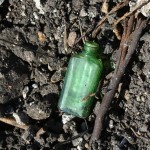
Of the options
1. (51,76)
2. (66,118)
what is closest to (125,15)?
(51,76)

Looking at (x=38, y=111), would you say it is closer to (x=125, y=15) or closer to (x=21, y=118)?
(x=21, y=118)

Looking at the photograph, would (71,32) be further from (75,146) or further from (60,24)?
(75,146)

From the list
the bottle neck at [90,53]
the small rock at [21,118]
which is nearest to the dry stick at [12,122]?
the small rock at [21,118]

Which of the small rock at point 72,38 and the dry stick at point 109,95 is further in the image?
the small rock at point 72,38

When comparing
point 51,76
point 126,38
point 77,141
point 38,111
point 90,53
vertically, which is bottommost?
point 77,141

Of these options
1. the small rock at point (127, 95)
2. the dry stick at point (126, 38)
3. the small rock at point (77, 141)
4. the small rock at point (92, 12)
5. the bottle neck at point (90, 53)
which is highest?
the small rock at point (92, 12)

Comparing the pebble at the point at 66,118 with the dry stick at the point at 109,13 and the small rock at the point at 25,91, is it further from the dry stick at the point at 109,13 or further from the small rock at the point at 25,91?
the dry stick at the point at 109,13

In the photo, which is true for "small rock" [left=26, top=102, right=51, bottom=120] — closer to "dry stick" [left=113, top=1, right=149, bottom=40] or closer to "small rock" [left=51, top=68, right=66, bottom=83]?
"small rock" [left=51, top=68, right=66, bottom=83]

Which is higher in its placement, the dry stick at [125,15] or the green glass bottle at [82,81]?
the dry stick at [125,15]
